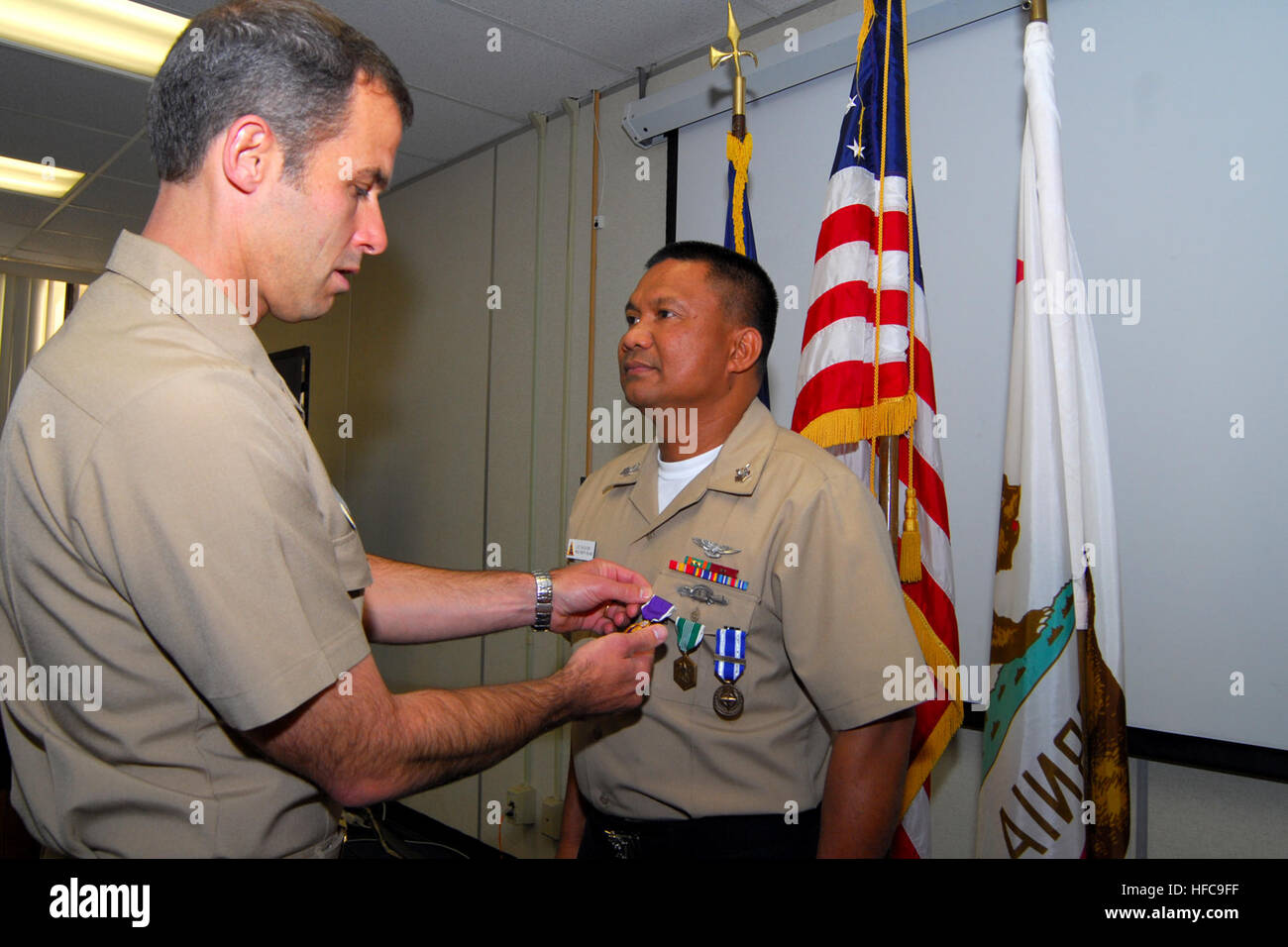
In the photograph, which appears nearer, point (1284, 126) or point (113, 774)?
point (113, 774)

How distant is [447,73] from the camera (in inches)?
130

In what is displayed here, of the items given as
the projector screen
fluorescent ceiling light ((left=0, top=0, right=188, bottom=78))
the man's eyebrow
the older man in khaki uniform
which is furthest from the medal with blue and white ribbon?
fluorescent ceiling light ((left=0, top=0, right=188, bottom=78))

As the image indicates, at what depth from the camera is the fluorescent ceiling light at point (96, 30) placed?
9.97ft

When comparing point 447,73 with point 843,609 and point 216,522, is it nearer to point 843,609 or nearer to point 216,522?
point 843,609

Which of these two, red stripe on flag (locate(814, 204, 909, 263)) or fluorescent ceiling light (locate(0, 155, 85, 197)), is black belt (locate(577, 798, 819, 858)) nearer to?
red stripe on flag (locate(814, 204, 909, 263))

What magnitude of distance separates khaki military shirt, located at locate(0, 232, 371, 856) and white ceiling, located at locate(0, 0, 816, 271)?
2.29 meters

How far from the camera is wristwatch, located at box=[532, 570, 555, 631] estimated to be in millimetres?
1631

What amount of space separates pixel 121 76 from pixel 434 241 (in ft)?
4.82

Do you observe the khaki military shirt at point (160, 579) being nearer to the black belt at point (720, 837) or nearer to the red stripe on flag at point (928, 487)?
the black belt at point (720, 837)

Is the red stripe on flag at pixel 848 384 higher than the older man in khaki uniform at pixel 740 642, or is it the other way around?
the red stripe on flag at pixel 848 384

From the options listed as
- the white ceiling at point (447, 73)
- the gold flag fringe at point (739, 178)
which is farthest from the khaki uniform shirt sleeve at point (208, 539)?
the white ceiling at point (447, 73)
